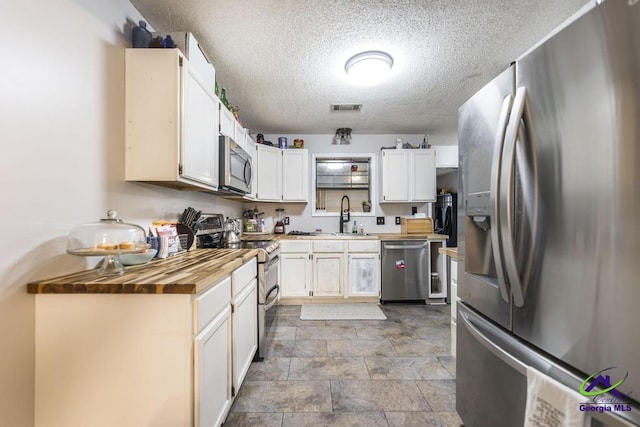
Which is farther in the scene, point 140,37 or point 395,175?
point 395,175

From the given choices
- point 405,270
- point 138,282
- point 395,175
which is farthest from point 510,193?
point 395,175

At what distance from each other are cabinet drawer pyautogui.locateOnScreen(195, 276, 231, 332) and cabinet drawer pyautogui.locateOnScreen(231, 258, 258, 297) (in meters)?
0.08

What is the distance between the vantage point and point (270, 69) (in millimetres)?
Result: 2242

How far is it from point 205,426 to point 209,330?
1.33 feet

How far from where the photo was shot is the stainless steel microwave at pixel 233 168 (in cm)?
208

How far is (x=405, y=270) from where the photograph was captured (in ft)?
11.2

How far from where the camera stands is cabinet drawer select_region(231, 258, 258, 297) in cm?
152

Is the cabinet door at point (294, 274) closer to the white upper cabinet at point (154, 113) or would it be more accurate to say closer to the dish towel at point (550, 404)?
the white upper cabinet at point (154, 113)

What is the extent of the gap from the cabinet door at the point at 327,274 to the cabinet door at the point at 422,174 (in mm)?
1482

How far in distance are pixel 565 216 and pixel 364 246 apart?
8.97 ft

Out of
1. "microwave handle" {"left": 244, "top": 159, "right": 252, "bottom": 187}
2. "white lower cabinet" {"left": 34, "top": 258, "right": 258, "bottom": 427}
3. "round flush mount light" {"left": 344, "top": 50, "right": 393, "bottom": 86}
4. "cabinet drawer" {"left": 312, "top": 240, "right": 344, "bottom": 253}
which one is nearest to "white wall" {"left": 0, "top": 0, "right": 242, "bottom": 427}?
"white lower cabinet" {"left": 34, "top": 258, "right": 258, "bottom": 427}

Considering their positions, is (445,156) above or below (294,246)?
above

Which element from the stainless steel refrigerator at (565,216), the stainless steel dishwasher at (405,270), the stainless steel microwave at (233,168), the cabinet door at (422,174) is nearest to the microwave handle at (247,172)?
the stainless steel microwave at (233,168)

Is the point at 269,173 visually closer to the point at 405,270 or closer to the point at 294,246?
the point at 294,246
